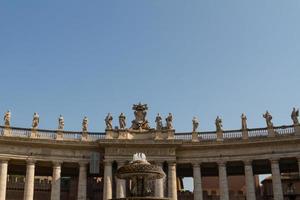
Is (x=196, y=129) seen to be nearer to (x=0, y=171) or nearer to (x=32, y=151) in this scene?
(x=32, y=151)

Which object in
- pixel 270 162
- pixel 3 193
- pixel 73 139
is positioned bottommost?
pixel 3 193

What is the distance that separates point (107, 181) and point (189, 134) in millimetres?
13018

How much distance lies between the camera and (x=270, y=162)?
182 ft

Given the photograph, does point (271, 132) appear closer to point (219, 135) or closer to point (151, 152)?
point (219, 135)

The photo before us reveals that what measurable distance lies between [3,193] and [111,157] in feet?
45.4

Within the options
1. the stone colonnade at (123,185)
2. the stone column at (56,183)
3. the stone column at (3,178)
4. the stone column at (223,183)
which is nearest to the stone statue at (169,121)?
the stone colonnade at (123,185)

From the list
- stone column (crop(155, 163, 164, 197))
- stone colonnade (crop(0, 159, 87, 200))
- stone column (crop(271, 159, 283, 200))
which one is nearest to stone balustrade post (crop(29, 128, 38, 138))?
stone colonnade (crop(0, 159, 87, 200))

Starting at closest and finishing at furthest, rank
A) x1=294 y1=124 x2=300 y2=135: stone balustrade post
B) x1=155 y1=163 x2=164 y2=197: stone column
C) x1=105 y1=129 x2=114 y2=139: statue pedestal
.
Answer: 1. x1=155 y1=163 x2=164 y2=197: stone column
2. x1=294 y1=124 x2=300 y2=135: stone balustrade post
3. x1=105 y1=129 x2=114 y2=139: statue pedestal

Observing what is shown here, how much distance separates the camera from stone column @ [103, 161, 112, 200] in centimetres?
5348

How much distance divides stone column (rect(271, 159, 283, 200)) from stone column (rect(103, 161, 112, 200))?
2065cm

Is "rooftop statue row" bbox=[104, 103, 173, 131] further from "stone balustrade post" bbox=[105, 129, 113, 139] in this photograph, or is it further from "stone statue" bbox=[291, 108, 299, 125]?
"stone statue" bbox=[291, 108, 299, 125]

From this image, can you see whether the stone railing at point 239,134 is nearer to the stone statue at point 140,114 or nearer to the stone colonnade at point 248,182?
the stone colonnade at point 248,182

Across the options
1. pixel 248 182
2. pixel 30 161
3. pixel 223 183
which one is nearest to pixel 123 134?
pixel 30 161

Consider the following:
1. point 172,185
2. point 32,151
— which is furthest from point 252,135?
point 32,151
